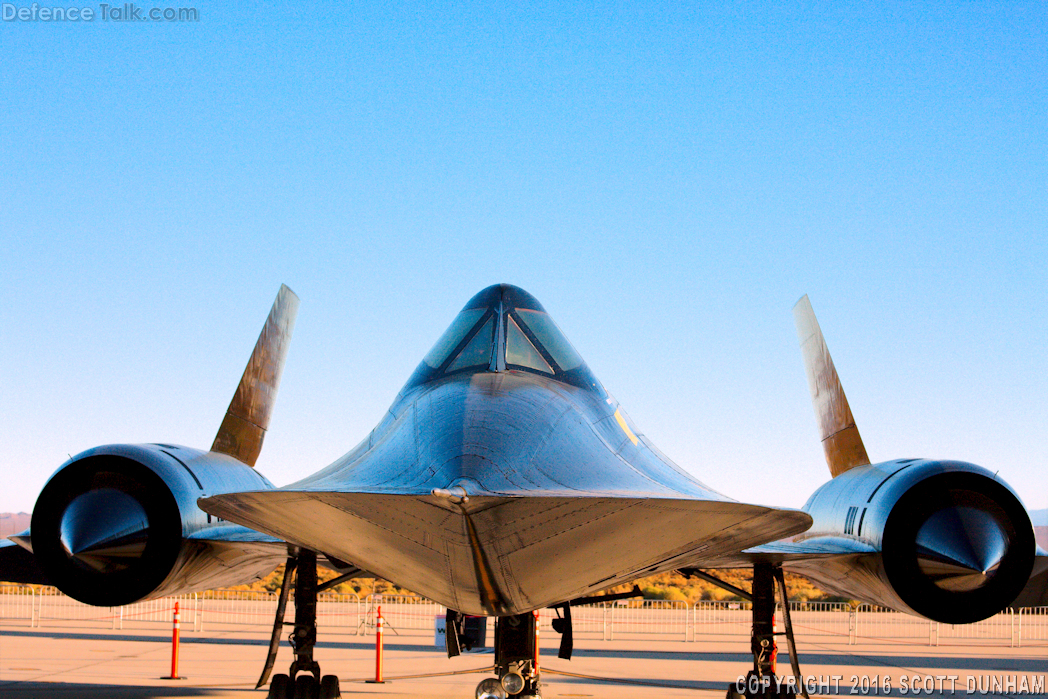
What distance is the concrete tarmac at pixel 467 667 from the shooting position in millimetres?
9906

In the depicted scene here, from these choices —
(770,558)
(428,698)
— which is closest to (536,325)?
(770,558)

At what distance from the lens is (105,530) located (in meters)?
5.27

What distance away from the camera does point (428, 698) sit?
9.12 meters

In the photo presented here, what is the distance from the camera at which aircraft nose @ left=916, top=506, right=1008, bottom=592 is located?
16.8 feet

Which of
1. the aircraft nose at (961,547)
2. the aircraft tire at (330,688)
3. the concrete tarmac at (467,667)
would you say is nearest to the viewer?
the aircraft nose at (961,547)

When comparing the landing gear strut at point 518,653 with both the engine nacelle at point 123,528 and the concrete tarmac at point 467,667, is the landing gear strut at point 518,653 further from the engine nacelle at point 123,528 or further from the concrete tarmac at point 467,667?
the concrete tarmac at point 467,667

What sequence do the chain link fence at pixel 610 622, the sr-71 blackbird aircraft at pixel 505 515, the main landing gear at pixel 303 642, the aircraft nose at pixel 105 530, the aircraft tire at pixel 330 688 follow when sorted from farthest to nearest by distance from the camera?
1. the chain link fence at pixel 610 622
2. the aircraft tire at pixel 330 688
3. the main landing gear at pixel 303 642
4. the aircraft nose at pixel 105 530
5. the sr-71 blackbird aircraft at pixel 505 515

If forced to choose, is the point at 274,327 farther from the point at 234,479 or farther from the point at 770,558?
the point at 770,558

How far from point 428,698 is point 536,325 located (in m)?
5.60

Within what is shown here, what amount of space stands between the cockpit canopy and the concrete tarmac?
5.33m

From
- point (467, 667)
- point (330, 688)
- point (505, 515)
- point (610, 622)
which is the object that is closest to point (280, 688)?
point (330, 688)

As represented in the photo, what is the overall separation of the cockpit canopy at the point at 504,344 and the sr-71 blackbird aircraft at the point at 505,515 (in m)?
0.01

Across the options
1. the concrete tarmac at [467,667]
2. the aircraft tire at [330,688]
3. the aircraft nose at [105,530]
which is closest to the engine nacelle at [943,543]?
the aircraft tire at [330,688]

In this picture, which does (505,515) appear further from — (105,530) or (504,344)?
(105,530)
